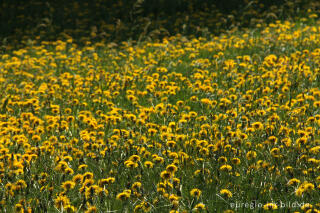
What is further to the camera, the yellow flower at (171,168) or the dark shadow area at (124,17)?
the dark shadow area at (124,17)

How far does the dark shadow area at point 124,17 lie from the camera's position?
9.74 metres

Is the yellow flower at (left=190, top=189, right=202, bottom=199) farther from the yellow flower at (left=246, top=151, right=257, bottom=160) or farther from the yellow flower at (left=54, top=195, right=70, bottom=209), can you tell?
the yellow flower at (left=54, top=195, right=70, bottom=209)

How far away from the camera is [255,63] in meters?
5.87

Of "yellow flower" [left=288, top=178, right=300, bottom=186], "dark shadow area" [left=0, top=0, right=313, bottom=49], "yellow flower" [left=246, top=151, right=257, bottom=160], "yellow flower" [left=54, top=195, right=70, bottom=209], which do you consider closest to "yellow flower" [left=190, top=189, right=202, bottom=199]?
"yellow flower" [left=288, top=178, right=300, bottom=186]

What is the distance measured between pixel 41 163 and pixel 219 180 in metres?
1.62

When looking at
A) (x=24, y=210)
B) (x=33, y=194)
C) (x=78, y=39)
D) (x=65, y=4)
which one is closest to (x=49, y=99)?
(x=33, y=194)

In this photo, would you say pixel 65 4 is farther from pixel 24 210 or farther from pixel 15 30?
pixel 24 210

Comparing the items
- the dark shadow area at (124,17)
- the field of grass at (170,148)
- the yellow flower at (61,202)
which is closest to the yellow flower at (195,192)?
the field of grass at (170,148)

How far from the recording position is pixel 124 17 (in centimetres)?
1130

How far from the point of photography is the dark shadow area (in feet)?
32.0

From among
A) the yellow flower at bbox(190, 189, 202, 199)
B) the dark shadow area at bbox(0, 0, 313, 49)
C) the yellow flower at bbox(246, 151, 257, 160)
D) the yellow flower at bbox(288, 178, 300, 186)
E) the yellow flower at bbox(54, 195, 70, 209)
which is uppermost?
the dark shadow area at bbox(0, 0, 313, 49)

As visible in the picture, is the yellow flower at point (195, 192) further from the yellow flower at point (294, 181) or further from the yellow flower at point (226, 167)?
the yellow flower at point (294, 181)

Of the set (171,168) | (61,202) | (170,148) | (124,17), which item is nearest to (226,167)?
(171,168)

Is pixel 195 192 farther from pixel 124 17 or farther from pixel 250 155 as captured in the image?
pixel 124 17
